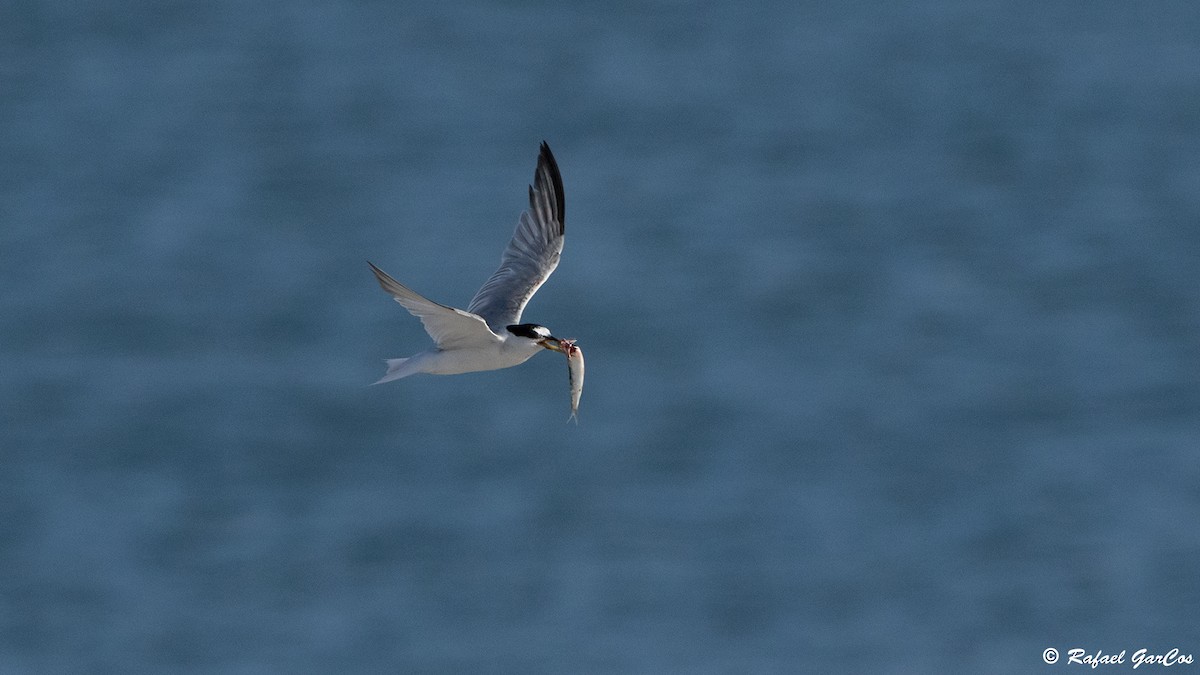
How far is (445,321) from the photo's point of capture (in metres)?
13.6

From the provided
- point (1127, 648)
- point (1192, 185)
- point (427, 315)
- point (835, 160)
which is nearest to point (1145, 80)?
point (1192, 185)

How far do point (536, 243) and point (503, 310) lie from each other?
43.1 inches

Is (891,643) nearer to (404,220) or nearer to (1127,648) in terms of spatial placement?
(1127,648)

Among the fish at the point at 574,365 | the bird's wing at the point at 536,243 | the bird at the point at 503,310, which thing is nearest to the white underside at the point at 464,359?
the bird at the point at 503,310

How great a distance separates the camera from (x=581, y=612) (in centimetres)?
3450

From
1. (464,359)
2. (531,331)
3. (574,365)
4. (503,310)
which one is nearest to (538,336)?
(531,331)

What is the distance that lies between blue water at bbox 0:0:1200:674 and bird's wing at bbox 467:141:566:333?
17581mm

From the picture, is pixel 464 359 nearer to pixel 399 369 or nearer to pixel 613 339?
pixel 399 369

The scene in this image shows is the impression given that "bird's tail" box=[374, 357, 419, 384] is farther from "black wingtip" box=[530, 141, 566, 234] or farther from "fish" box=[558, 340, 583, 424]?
"black wingtip" box=[530, 141, 566, 234]

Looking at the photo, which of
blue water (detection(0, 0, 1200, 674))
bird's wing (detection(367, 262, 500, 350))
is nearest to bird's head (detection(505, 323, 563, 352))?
bird's wing (detection(367, 262, 500, 350))

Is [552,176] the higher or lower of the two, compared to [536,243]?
higher

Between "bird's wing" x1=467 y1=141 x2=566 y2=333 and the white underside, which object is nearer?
the white underside

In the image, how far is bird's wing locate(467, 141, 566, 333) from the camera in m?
15.9

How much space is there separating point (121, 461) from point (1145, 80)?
24464mm
